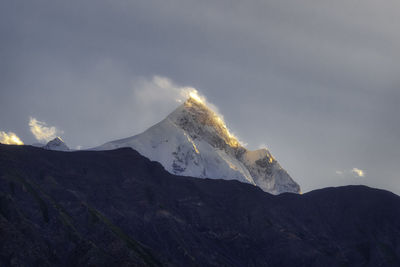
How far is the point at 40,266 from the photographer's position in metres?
162

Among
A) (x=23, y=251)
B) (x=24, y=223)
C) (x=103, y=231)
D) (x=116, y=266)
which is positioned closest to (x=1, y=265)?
(x=23, y=251)

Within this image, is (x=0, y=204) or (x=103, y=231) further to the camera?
(x=103, y=231)

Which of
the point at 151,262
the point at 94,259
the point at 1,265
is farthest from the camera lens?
the point at 151,262

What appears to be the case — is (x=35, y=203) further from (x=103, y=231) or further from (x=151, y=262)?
(x=151, y=262)

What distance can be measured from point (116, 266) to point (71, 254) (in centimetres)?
1488

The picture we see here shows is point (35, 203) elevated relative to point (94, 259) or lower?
elevated

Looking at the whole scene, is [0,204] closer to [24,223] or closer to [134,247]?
[24,223]

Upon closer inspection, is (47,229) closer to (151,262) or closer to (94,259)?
(94,259)

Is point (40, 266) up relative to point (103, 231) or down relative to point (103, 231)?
down

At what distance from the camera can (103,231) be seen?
198m

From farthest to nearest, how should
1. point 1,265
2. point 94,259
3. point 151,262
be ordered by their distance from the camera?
point 151,262 < point 94,259 < point 1,265

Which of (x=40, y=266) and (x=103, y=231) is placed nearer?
(x=40, y=266)

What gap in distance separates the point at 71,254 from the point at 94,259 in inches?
309

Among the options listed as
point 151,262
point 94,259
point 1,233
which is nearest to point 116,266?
point 94,259
